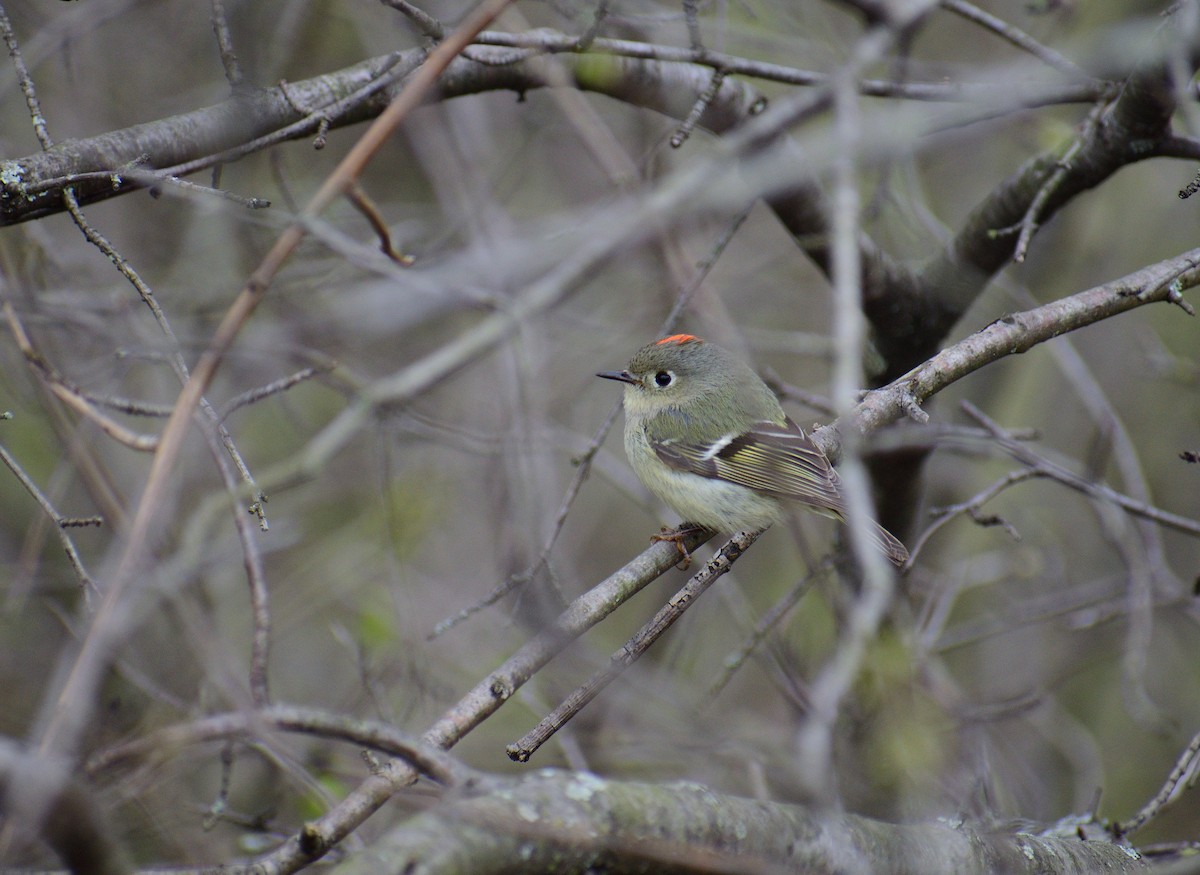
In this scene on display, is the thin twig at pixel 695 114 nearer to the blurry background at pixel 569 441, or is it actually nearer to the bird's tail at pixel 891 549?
the blurry background at pixel 569 441

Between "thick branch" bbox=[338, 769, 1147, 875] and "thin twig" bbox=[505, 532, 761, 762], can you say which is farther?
"thin twig" bbox=[505, 532, 761, 762]

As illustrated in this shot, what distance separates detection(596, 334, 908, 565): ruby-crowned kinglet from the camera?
315 centimetres

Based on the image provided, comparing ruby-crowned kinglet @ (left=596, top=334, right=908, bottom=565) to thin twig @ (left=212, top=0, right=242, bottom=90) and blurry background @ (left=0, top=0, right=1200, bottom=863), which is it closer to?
blurry background @ (left=0, top=0, right=1200, bottom=863)

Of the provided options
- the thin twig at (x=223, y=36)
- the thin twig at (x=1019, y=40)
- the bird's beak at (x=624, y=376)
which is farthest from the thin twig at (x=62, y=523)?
the thin twig at (x=1019, y=40)

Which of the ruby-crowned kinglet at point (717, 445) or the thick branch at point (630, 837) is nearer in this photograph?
the thick branch at point (630, 837)

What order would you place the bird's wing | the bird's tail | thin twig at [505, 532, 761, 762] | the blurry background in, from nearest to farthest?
thin twig at [505, 532, 761, 762]
the bird's tail
the bird's wing
the blurry background

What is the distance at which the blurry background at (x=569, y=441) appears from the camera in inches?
128

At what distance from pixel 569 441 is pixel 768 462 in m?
1.45

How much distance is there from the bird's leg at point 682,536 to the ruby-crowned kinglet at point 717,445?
44mm

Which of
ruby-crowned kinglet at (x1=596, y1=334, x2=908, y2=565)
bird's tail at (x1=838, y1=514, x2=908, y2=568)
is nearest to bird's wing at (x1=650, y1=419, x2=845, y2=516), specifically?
ruby-crowned kinglet at (x1=596, y1=334, x2=908, y2=565)

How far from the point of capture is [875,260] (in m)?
3.02

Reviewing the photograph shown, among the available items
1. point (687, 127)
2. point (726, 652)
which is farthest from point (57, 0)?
point (726, 652)

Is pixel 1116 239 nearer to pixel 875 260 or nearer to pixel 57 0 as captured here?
pixel 875 260

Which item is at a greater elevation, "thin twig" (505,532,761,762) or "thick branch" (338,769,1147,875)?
"thin twig" (505,532,761,762)
